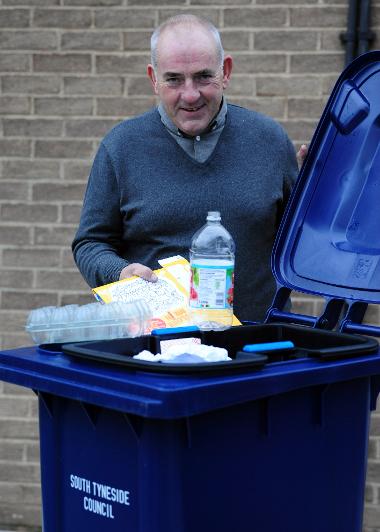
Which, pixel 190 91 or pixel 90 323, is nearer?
→ pixel 90 323

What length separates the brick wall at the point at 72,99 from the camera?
16.1ft

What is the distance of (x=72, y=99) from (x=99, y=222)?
176 cm

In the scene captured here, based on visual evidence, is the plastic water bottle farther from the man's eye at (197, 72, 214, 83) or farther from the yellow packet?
the man's eye at (197, 72, 214, 83)

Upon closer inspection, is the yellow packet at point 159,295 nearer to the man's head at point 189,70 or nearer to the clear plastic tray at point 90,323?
the clear plastic tray at point 90,323

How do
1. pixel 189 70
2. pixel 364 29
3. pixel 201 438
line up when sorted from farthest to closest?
1. pixel 364 29
2. pixel 189 70
3. pixel 201 438

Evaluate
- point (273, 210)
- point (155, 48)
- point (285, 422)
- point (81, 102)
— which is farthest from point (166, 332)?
point (81, 102)

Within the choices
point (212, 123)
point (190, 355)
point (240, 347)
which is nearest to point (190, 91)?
point (212, 123)

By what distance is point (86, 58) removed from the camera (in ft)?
16.6

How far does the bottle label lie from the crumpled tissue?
0.67 feet

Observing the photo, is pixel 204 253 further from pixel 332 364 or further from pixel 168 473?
pixel 168 473

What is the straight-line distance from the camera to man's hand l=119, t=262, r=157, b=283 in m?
3.04

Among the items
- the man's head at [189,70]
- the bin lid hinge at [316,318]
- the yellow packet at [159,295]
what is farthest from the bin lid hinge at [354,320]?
the man's head at [189,70]

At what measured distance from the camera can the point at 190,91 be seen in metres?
3.27

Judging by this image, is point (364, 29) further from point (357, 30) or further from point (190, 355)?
point (190, 355)
